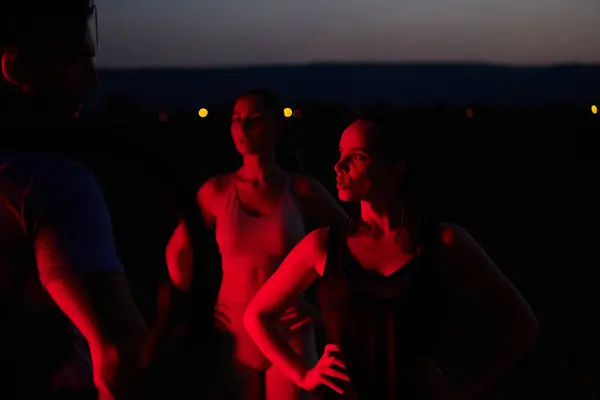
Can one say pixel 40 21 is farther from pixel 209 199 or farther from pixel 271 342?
pixel 209 199

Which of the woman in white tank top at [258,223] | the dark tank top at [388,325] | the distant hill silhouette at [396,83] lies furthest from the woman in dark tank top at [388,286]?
the distant hill silhouette at [396,83]

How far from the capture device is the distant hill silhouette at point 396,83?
51875mm

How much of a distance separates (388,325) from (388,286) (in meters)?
0.11

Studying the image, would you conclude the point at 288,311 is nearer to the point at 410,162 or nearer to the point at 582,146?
the point at 410,162

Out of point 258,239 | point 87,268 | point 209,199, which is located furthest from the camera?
point 209,199

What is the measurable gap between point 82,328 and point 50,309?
0.07m

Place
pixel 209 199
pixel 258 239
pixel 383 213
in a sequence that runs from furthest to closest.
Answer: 1. pixel 209 199
2. pixel 258 239
3. pixel 383 213

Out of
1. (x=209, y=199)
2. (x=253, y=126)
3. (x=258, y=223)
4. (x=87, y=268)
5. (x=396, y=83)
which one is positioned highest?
(x=396, y=83)

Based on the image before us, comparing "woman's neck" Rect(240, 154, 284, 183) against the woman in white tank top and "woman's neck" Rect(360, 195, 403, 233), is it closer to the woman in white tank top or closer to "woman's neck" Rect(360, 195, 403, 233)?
the woman in white tank top

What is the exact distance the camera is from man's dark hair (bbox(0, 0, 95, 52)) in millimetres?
1420

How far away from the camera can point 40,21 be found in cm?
143

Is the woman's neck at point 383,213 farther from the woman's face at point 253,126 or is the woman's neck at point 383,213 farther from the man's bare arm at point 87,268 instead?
the man's bare arm at point 87,268

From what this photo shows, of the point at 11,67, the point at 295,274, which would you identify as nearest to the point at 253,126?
the point at 295,274

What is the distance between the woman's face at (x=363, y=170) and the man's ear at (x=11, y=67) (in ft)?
6.33
